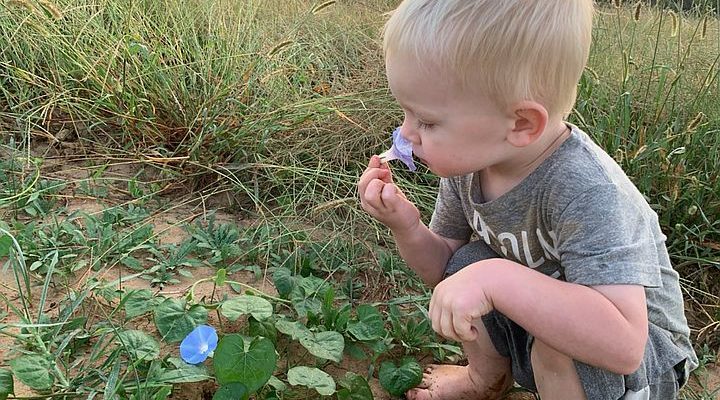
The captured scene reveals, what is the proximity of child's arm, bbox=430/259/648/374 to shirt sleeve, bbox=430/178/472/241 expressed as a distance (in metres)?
0.41

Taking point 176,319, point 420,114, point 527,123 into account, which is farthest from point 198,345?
point 527,123

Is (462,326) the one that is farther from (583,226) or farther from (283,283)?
(283,283)

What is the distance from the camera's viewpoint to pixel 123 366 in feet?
5.21

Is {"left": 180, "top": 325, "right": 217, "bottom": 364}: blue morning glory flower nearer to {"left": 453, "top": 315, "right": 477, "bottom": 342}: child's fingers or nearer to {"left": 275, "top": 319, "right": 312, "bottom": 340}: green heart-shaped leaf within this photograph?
{"left": 275, "top": 319, "right": 312, "bottom": 340}: green heart-shaped leaf

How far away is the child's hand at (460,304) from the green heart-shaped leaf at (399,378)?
487 millimetres

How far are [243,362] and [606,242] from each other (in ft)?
2.30

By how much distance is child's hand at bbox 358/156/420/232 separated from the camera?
1.53 m

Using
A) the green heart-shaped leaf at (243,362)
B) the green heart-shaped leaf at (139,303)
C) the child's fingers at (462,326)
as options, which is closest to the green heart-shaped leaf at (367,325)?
the green heart-shaped leaf at (243,362)

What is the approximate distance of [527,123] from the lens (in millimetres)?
1271

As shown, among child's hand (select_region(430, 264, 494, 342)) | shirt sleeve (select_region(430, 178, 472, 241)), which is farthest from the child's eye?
shirt sleeve (select_region(430, 178, 472, 241))

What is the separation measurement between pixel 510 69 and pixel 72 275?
4.13 feet

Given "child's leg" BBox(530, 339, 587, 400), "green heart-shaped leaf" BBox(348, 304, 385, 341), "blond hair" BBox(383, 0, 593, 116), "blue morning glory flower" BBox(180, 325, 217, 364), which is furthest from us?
"green heart-shaped leaf" BBox(348, 304, 385, 341)

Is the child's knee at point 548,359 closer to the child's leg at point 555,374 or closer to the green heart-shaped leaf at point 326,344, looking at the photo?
the child's leg at point 555,374

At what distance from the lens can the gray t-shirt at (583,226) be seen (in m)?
1.25
